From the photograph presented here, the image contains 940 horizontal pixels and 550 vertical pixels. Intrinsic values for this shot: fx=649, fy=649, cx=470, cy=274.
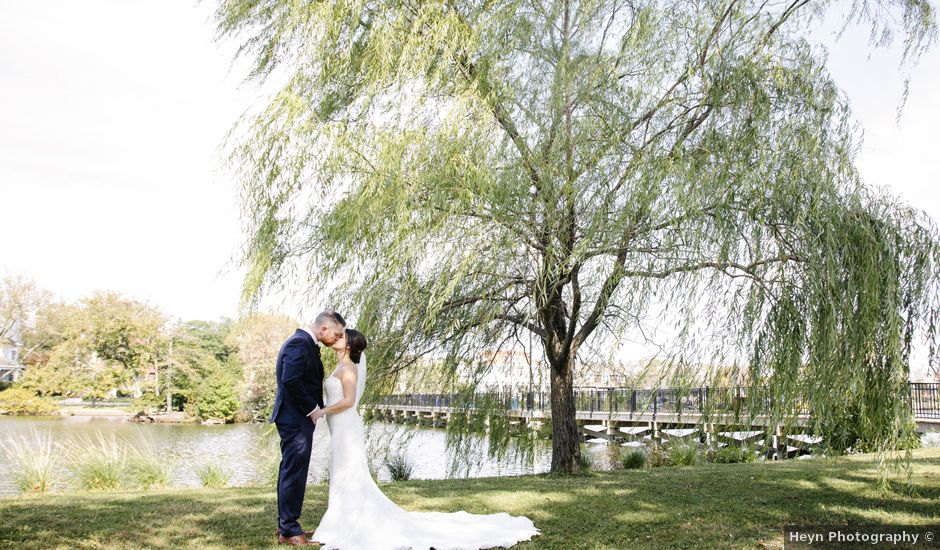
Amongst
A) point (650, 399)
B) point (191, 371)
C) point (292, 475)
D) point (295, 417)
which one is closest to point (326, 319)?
point (295, 417)

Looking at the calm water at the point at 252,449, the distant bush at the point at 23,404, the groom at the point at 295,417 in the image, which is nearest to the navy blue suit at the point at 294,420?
the groom at the point at 295,417

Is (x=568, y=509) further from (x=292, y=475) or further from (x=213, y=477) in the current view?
(x=213, y=477)

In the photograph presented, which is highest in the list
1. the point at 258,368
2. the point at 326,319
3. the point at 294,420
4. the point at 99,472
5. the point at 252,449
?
the point at 326,319

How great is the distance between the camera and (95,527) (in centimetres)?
487

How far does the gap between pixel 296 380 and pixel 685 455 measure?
8981 millimetres

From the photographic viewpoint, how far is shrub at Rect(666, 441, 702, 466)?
11.5 metres

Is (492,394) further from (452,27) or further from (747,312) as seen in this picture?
(452,27)

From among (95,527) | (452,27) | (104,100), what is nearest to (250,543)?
(95,527)

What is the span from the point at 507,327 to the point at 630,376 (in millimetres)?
1571

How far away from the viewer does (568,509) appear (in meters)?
5.66

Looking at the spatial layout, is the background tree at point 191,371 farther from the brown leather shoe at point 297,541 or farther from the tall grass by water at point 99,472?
the brown leather shoe at point 297,541

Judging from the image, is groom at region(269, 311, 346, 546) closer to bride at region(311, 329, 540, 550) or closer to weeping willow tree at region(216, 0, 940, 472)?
bride at region(311, 329, 540, 550)

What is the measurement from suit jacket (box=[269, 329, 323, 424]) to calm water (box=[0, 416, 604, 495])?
3.28m

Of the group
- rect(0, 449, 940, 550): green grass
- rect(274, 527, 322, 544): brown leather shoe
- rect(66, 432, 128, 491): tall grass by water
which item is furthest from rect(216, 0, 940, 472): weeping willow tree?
rect(66, 432, 128, 491): tall grass by water
